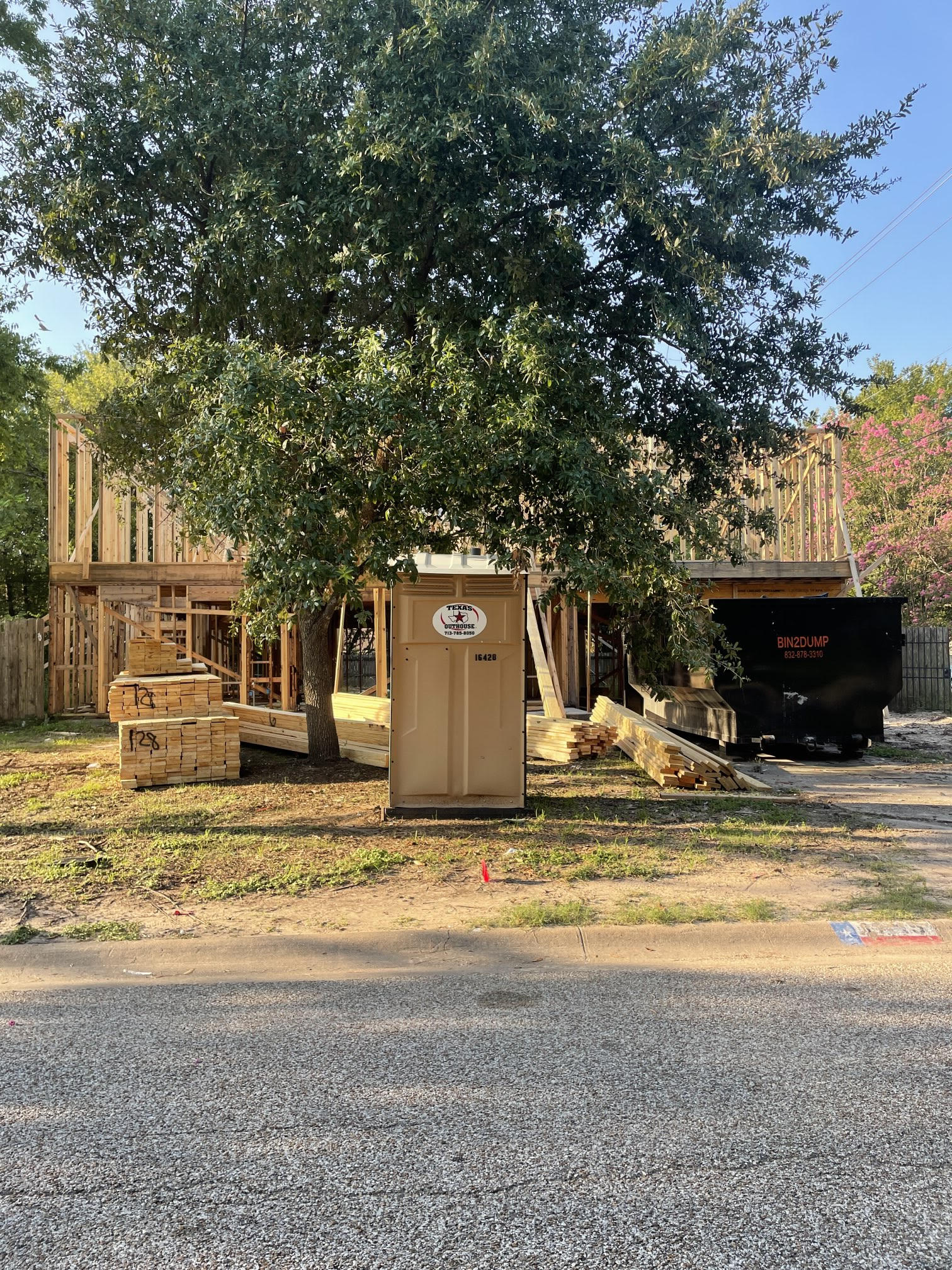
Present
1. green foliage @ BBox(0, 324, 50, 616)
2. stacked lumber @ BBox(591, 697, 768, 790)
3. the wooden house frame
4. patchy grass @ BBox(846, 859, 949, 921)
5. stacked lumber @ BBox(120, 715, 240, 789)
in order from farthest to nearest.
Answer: green foliage @ BBox(0, 324, 50, 616)
the wooden house frame
stacked lumber @ BBox(120, 715, 240, 789)
stacked lumber @ BBox(591, 697, 768, 790)
patchy grass @ BBox(846, 859, 949, 921)

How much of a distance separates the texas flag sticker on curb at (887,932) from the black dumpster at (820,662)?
662 centimetres

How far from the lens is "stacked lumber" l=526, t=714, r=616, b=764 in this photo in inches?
474

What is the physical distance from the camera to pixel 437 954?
5.01 metres

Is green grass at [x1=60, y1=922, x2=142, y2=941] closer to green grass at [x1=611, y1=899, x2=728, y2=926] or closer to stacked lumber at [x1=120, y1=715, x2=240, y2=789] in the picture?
green grass at [x1=611, y1=899, x2=728, y2=926]

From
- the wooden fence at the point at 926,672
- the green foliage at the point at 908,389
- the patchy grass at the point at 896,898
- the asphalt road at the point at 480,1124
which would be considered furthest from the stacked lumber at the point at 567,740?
the green foliage at the point at 908,389

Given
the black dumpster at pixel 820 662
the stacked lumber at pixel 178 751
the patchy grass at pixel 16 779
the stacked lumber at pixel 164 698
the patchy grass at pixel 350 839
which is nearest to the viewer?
the patchy grass at pixel 350 839

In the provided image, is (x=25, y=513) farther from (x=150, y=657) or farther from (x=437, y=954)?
(x=437, y=954)

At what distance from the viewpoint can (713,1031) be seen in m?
3.92

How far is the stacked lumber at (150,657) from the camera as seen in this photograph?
42.0 ft

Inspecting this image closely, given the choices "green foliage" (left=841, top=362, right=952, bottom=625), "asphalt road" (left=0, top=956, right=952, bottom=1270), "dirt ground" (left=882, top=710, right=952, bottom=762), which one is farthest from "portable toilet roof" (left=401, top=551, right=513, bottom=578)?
"green foliage" (left=841, top=362, right=952, bottom=625)

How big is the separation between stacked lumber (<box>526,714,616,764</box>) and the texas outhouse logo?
3997mm

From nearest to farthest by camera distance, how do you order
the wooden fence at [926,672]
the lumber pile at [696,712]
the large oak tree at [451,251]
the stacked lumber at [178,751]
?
the large oak tree at [451,251]
the stacked lumber at [178,751]
the lumber pile at [696,712]
the wooden fence at [926,672]

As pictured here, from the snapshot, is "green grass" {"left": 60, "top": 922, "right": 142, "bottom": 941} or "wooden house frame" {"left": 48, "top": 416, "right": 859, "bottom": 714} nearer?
"green grass" {"left": 60, "top": 922, "right": 142, "bottom": 941}

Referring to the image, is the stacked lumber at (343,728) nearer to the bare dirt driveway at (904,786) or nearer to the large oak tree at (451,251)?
the large oak tree at (451,251)
